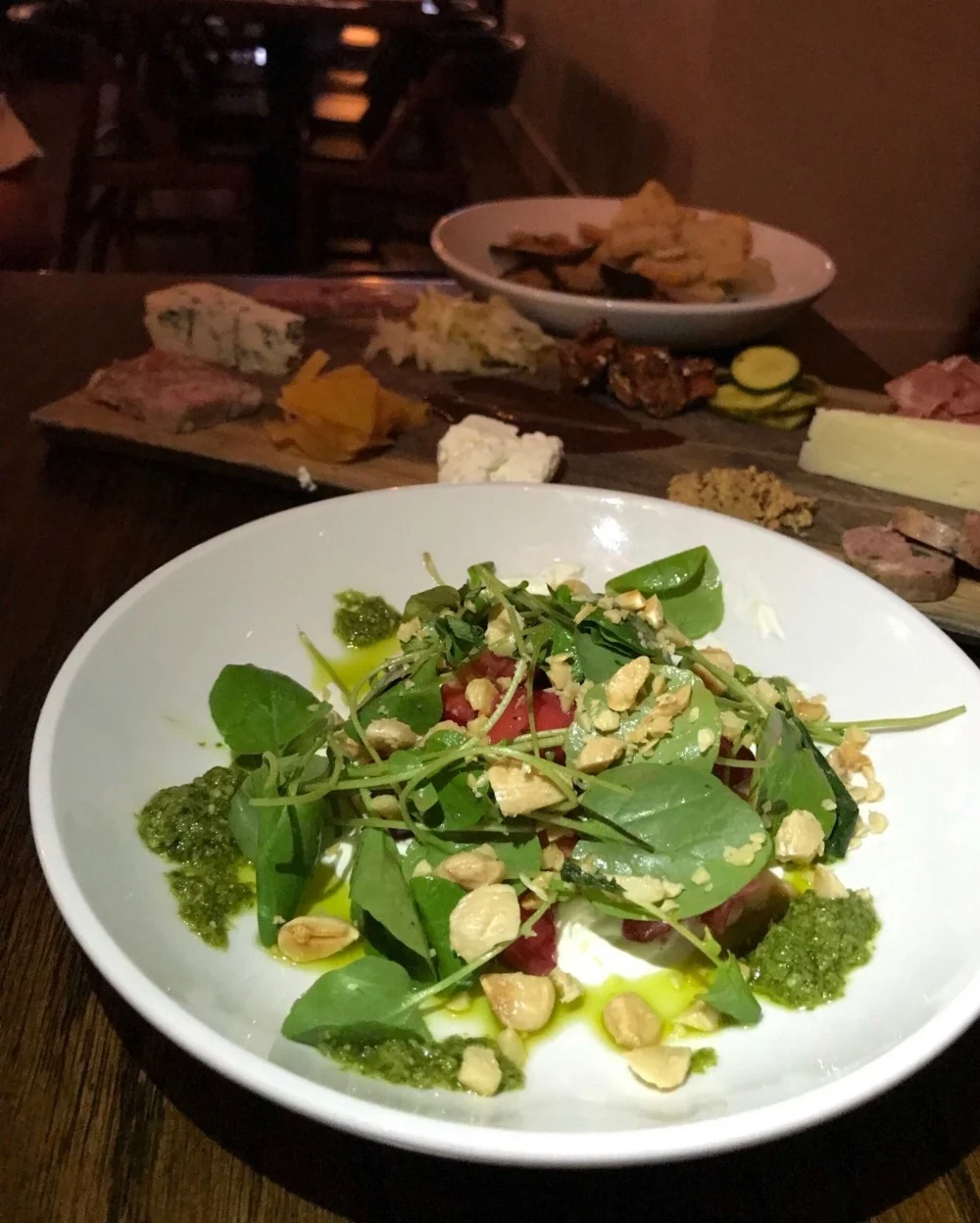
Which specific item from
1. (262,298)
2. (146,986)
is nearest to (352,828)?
(146,986)

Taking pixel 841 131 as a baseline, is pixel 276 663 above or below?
below

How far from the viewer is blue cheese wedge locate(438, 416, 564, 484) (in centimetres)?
159

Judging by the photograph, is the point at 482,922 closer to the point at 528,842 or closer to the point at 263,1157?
the point at 528,842

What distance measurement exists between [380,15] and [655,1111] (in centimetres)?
405

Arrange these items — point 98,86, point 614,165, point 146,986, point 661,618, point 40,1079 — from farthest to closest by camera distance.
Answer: point 614,165, point 98,86, point 661,618, point 40,1079, point 146,986

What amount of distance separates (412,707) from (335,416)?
86 cm

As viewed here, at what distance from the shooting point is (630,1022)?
761 millimetres

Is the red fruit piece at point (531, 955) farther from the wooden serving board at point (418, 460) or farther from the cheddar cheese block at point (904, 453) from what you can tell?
the cheddar cheese block at point (904, 453)

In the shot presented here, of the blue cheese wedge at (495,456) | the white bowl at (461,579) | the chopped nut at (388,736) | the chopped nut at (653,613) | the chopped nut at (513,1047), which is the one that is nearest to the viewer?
the white bowl at (461,579)

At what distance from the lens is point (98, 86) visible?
12.3ft

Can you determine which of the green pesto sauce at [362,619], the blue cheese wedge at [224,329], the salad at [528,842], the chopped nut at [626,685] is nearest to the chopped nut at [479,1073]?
the salad at [528,842]

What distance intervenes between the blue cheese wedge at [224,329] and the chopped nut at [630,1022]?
5.09 ft

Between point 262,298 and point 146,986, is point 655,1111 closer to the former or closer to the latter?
point 146,986

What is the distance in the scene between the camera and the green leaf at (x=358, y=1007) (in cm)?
71
